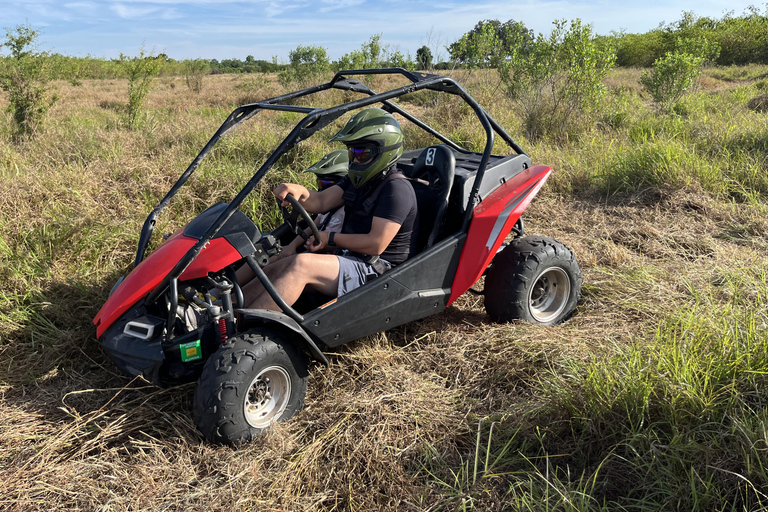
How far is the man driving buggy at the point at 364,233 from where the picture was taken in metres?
2.79

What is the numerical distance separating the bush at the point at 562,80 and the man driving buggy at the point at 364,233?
5381 mm

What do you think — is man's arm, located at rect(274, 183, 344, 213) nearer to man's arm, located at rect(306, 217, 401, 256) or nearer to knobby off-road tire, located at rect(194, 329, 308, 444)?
man's arm, located at rect(306, 217, 401, 256)

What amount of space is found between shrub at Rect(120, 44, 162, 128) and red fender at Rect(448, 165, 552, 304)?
7110 millimetres

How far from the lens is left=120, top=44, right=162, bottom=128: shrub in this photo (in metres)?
8.54

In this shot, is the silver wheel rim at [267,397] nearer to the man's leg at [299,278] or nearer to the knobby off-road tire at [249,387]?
the knobby off-road tire at [249,387]

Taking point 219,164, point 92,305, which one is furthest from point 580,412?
point 219,164

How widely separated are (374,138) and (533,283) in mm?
1313

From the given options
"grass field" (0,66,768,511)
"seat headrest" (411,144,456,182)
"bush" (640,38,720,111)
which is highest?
"bush" (640,38,720,111)

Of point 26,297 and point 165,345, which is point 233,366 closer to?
point 165,345

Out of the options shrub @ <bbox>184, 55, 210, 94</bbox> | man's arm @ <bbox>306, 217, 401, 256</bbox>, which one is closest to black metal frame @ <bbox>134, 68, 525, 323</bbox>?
man's arm @ <bbox>306, 217, 401, 256</bbox>

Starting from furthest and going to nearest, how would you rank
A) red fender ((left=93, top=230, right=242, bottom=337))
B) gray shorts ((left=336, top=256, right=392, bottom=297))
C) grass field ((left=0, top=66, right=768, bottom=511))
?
gray shorts ((left=336, top=256, right=392, bottom=297)) → red fender ((left=93, top=230, right=242, bottom=337)) → grass field ((left=0, top=66, right=768, bottom=511))

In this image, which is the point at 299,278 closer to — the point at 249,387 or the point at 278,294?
the point at 278,294

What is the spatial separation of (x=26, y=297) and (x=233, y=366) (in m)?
2.08

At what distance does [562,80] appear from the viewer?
827cm
